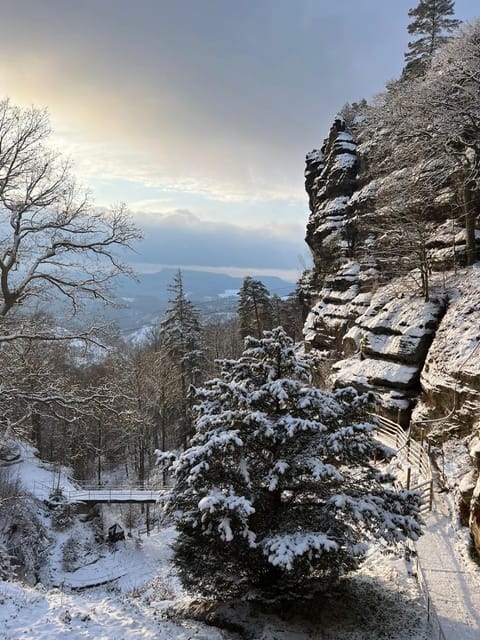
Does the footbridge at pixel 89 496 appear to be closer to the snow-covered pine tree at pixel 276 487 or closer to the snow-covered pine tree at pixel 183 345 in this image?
the snow-covered pine tree at pixel 183 345

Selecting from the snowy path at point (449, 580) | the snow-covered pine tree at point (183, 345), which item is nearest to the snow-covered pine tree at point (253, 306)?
the snow-covered pine tree at point (183, 345)

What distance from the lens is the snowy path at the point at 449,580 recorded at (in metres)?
7.71

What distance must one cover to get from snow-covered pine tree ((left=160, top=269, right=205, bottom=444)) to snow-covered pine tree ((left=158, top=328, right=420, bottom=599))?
21.8 m

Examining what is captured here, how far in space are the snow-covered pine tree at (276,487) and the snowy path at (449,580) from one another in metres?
1.70

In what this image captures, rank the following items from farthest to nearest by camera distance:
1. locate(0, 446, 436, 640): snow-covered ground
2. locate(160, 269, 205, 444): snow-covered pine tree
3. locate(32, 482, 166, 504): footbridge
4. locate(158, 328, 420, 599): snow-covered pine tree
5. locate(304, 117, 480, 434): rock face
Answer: locate(160, 269, 205, 444): snow-covered pine tree
locate(32, 482, 166, 504): footbridge
locate(304, 117, 480, 434): rock face
locate(158, 328, 420, 599): snow-covered pine tree
locate(0, 446, 436, 640): snow-covered ground

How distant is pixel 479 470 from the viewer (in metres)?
9.68

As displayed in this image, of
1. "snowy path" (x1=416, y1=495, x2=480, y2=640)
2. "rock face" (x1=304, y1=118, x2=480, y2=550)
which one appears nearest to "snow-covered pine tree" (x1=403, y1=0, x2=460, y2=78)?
"rock face" (x1=304, y1=118, x2=480, y2=550)

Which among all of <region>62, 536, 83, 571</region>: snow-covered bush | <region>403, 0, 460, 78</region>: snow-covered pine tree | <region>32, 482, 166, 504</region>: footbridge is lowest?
<region>62, 536, 83, 571</region>: snow-covered bush

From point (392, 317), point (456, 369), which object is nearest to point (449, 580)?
point (456, 369)

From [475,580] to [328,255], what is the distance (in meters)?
30.3

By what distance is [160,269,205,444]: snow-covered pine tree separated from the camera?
1219 inches

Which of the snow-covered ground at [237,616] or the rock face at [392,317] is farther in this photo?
the rock face at [392,317]

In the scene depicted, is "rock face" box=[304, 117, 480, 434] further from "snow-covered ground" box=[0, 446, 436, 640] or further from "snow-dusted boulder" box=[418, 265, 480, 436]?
"snow-covered ground" box=[0, 446, 436, 640]

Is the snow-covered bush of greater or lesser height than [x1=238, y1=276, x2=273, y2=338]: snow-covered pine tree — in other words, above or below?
below
